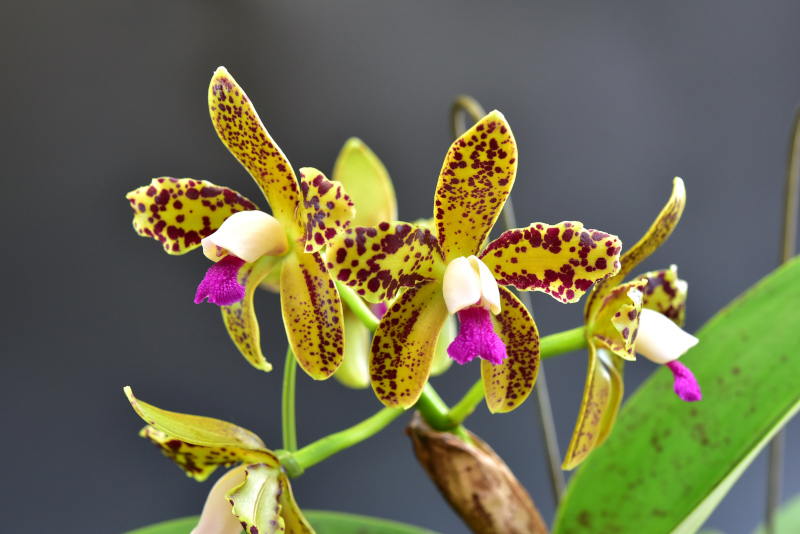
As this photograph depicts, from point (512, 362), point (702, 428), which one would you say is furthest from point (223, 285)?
point (702, 428)

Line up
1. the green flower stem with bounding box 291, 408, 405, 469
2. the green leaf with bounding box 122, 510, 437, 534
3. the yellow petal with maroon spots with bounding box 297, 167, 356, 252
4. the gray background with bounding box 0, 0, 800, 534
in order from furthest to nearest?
the gray background with bounding box 0, 0, 800, 534
the green leaf with bounding box 122, 510, 437, 534
the green flower stem with bounding box 291, 408, 405, 469
the yellow petal with maroon spots with bounding box 297, 167, 356, 252

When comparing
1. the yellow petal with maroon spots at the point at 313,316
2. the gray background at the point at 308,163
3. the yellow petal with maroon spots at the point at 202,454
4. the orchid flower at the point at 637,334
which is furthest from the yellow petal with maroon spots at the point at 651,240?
the gray background at the point at 308,163

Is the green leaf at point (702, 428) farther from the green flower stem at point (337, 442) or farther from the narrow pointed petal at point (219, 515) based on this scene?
the narrow pointed petal at point (219, 515)

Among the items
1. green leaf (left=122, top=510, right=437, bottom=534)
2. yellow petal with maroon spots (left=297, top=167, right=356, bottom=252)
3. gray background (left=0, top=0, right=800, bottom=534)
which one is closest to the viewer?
yellow petal with maroon spots (left=297, top=167, right=356, bottom=252)

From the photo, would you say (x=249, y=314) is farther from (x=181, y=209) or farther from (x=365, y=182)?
(x=365, y=182)

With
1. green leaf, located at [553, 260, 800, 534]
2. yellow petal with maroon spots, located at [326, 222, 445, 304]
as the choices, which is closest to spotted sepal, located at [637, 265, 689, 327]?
green leaf, located at [553, 260, 800, 534]

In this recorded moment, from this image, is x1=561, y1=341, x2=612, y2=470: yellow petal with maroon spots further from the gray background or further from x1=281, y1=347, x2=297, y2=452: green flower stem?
the gray background
